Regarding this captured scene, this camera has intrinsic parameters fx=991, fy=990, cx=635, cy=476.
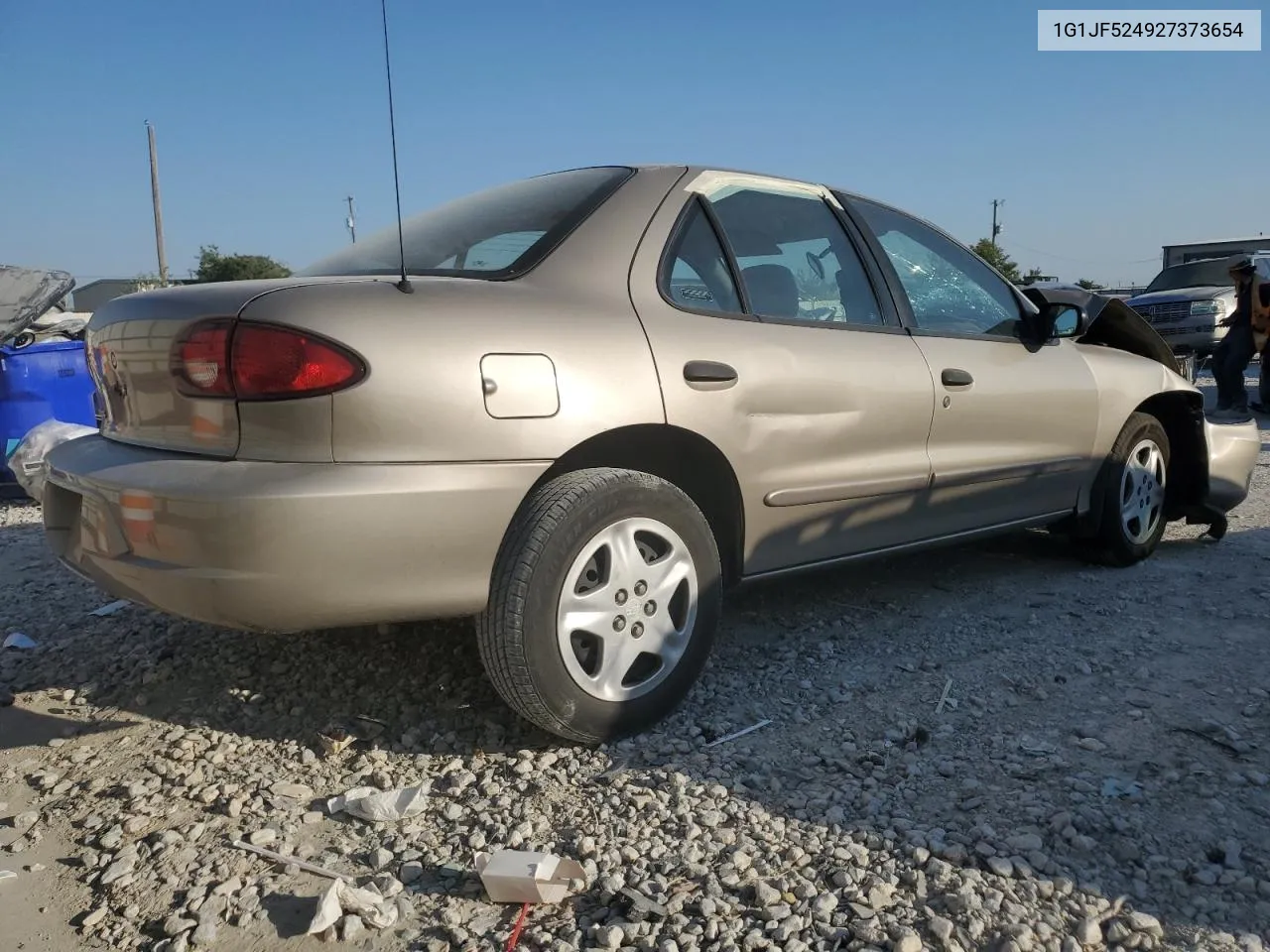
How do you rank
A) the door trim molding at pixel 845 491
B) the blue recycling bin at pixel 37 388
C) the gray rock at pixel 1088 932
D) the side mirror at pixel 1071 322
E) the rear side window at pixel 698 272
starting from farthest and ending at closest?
the blue recycling bin at pixel 37 388, the side mirror at pixel 1071 322, the door trim molding at pixel 845 491, the rear side window at pixel 698 272, the gray rock at pixel 1088 932

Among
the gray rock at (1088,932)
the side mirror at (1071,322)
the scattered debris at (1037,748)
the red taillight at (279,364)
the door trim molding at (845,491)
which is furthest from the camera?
the side mirror at (1071,322)

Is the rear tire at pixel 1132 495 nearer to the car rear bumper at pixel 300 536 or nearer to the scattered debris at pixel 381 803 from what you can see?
the car rear bumper at pixel 300 536

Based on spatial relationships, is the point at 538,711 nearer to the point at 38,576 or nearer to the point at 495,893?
the point at 495,893

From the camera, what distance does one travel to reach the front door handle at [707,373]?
103 inches

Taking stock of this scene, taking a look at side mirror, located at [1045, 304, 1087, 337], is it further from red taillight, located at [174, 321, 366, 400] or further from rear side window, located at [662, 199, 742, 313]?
red taillight, located at [174, 321, 366, 400]

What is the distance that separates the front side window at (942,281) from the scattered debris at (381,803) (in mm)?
2276

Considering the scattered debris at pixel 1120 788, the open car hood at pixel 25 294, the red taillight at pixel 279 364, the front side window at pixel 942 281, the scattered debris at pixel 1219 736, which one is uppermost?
the open car hood at pixel 25 294

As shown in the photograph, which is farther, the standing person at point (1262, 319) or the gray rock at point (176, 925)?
the standing person at point (1262, 319)

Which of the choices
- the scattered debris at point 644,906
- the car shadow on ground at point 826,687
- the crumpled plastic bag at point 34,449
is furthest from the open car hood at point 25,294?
the scattered debris at point 644,906

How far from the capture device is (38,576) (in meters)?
4.25

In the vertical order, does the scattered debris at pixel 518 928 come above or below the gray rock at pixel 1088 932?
above

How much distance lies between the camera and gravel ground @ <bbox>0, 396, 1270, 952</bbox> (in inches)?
73.0

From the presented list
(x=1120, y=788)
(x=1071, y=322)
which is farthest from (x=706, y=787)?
(x=1071, y=322)

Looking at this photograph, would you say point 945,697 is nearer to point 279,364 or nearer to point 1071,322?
point 1071,322
